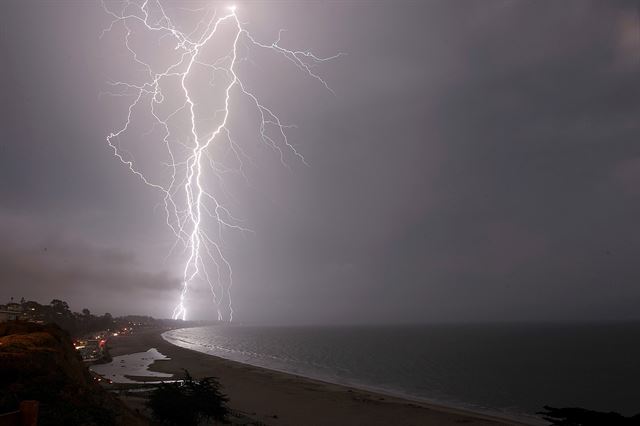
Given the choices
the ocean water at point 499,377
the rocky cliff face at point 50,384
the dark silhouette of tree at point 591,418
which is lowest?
the ocean water at point 499,377

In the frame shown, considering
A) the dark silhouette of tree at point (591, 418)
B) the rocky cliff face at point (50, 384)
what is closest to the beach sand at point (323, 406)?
the dark silhouette of tree at point (591, 418)

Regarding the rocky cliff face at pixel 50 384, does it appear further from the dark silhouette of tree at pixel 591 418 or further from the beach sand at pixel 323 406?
the dark silhouette of tree at pixel 591 418

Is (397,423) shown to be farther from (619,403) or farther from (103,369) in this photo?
(103,369)

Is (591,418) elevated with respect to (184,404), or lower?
lower

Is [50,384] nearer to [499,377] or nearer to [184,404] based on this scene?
[184,404]

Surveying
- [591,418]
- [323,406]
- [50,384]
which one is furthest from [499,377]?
[50,384]

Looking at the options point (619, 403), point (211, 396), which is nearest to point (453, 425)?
point (211, 396)
